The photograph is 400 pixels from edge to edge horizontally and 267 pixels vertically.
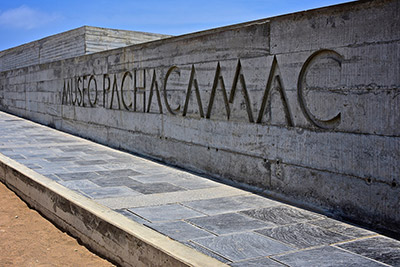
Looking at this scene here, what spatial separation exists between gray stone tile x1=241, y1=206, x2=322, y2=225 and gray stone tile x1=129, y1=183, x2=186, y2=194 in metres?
1.24

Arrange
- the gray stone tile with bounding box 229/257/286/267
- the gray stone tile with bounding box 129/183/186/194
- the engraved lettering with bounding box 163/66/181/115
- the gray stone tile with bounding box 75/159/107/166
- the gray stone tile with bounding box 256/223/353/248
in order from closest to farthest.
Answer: the gray stone tile with bounding box 229/257/286/267 → the gray stone tile with bounding box 256/223/353/248 → the gray stone tile with bounding box 129/183/186/194 → the engraved lettering with bounding box 163/66/181/115 → the gray stone tile with bounding box 75/159/107/166

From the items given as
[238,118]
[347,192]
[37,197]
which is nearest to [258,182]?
[238,118]

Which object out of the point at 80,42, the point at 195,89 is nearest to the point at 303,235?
the point at 195,89

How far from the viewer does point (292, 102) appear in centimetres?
459

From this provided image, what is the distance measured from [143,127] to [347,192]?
4533mm

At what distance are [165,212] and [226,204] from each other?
70 cm

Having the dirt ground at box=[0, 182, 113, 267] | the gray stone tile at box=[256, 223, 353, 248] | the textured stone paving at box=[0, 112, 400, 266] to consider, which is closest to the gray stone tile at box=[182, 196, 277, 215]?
the textured stone paving at box=[0, 112, 400, 266]

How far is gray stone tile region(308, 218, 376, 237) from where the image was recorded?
3.55 metres

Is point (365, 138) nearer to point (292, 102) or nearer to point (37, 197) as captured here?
point (292, 102)

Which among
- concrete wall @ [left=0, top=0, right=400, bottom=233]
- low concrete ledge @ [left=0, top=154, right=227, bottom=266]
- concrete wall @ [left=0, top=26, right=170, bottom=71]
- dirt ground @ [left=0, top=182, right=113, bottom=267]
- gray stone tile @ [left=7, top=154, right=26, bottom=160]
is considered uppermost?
concrete wall @ [left=0, top=26, right=170, bottom=71]

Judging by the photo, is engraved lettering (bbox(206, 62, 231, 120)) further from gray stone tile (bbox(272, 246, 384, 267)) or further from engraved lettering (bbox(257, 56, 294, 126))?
gray stone tile (bbox(272, 246, 384, 267))

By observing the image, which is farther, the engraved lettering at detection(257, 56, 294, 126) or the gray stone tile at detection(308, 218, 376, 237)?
the engraved lettering at detection(257, 56, 294, 126)

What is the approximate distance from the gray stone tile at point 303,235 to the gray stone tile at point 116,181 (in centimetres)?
233

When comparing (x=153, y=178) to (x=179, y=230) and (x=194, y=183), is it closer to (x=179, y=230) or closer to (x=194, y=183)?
(x=194, y=183)
